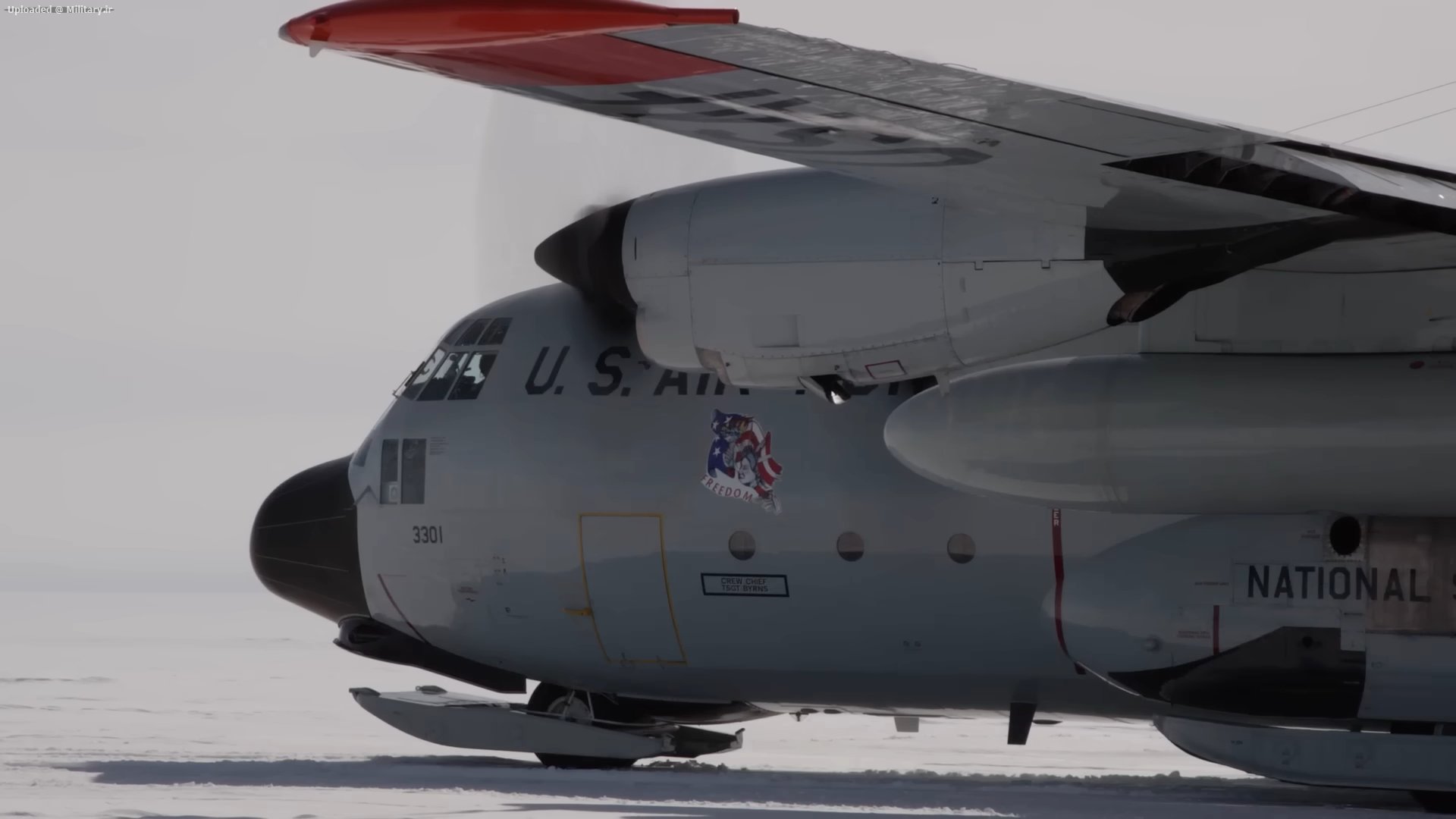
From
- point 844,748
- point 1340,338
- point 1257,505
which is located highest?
point 1340,338

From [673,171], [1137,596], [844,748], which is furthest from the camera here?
[844,748]

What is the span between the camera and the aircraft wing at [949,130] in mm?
5391

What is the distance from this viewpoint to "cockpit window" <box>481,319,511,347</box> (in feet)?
41.5

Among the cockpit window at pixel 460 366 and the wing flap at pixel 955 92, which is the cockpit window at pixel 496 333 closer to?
the cockpit window at pixel 460 366

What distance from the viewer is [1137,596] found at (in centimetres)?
1002

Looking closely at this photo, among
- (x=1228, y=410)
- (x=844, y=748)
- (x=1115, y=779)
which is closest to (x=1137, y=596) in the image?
(x=1228, y=410)

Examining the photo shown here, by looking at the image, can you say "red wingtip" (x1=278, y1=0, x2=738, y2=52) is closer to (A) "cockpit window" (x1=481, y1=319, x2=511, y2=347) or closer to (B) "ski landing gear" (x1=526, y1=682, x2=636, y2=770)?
(A) "cockpit window" (x1=481, y1=319, x2=511, y2=347)

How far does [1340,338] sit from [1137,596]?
2.02 m

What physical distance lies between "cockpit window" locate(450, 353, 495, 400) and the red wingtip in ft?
23.5

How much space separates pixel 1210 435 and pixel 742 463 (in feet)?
11.8

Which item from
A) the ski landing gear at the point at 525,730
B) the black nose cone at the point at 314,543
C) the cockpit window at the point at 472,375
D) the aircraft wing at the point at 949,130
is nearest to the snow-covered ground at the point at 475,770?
the ski landing gear at the point at 525,730

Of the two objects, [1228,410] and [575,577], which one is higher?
[1228,410]

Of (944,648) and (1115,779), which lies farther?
(1115,779)

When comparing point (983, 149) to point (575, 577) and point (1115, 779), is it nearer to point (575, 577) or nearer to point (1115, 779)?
point (575, 577)
